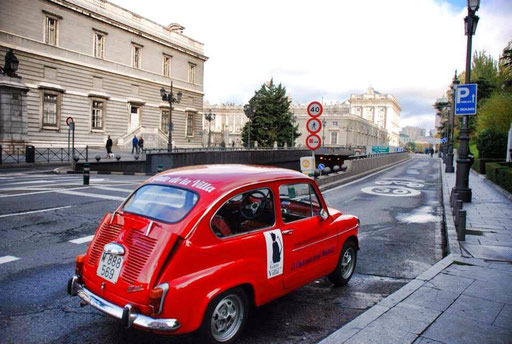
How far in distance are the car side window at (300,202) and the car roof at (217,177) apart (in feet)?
0.84

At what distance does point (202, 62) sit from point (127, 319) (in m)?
57.2

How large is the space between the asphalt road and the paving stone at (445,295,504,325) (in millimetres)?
961

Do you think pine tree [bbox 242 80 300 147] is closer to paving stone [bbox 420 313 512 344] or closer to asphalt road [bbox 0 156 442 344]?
asphalt road [bbox 0 156 442 344]

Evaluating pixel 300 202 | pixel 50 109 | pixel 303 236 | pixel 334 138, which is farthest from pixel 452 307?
pixel 334 138

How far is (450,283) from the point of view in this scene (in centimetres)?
573

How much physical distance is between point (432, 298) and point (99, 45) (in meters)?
43.8

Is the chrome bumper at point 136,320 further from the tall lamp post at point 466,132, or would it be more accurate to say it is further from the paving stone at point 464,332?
the tall lamp post at point 466,132

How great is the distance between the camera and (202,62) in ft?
189

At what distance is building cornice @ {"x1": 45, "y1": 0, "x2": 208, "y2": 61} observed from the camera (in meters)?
37.5

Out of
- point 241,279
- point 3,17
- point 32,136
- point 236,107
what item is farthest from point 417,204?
point 236,107

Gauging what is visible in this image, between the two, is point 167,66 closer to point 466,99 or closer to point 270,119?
point 270,119

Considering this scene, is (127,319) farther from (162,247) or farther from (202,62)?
(202,62)

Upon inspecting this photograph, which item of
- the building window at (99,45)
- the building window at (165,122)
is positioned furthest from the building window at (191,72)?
the building window at (99,45)

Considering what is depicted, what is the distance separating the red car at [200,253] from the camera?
11.3 ft
